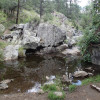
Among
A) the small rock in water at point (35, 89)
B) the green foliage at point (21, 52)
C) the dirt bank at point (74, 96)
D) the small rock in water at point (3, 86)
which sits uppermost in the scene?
the green foliage at point (21, 52)

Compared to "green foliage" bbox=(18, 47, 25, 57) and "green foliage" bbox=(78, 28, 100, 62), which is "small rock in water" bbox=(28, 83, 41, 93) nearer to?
"green foliage" bbox=(78, 28, 100, 62)

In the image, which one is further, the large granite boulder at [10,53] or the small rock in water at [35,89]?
the large granite boulder at [10,53]

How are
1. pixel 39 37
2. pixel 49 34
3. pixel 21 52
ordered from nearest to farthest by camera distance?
pixel 21 52 → pixel 39 37 → pixel 49 34

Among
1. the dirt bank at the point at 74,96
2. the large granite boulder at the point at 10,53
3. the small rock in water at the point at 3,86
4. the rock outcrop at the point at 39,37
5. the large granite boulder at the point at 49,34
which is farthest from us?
the large granite boulder at the point at 49,34

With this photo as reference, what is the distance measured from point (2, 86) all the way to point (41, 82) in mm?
3307

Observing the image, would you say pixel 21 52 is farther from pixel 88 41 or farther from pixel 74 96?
pixel 74 96

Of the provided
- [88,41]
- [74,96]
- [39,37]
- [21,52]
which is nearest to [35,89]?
[74,96]

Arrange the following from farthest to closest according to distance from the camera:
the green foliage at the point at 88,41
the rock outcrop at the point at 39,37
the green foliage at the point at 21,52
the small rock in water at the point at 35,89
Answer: the rock outcrop at the point at 39,37, the green foliage at the point at 21,52, the green foliage at the point at 88,41, the small rock in water at the point at 35,89

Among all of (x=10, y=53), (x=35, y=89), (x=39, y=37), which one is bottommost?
(x=35, y=89)

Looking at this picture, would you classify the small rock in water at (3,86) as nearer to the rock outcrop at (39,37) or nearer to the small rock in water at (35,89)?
the small rock in water at (35,89)

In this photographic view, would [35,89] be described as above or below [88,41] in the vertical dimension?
below

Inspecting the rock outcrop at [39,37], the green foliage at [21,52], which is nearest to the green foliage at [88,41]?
the rock outcrop at [39,37]

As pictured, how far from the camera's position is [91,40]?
45.8ft

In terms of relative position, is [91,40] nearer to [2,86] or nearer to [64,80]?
[64,80]
